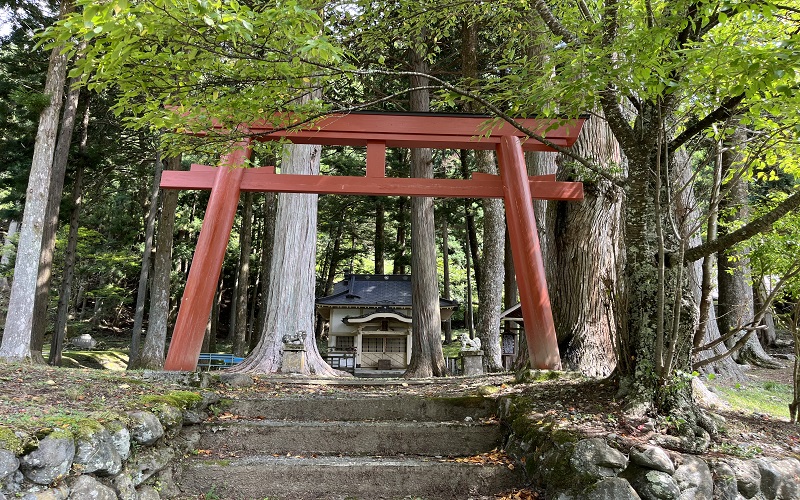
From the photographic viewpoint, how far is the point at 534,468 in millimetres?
3254

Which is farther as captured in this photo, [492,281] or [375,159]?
[492,281]

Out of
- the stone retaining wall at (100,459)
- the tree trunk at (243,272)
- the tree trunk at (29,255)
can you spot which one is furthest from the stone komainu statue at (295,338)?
the tree trunk at (243,272)

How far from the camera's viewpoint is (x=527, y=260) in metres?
5.64

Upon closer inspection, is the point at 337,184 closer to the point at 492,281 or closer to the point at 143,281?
the point at 492,281

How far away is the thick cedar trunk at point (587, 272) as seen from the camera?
5.61 meters

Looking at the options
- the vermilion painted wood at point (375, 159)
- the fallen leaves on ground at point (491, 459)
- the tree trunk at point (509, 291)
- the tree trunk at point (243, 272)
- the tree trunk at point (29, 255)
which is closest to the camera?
the fallen leaves on ground at point (491, 459)

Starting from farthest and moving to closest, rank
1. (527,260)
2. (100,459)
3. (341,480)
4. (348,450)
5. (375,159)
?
(375,159), (527,260), (348,450), (341,480), (100,459)

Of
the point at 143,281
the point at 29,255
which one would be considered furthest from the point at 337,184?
the point at 143,281

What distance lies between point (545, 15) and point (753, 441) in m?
3.50

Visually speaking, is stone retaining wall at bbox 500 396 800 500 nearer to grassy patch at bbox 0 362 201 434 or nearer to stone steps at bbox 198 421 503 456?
stone steps at bbox 198 421 503 456

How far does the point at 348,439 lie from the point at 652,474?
2.14 metres

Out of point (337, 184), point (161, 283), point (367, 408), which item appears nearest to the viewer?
point (367, 408)

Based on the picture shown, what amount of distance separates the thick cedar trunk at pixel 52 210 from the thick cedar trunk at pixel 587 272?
377 inches

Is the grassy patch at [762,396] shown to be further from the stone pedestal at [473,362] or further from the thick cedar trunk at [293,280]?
the thick cedar trunk at [293,280]
